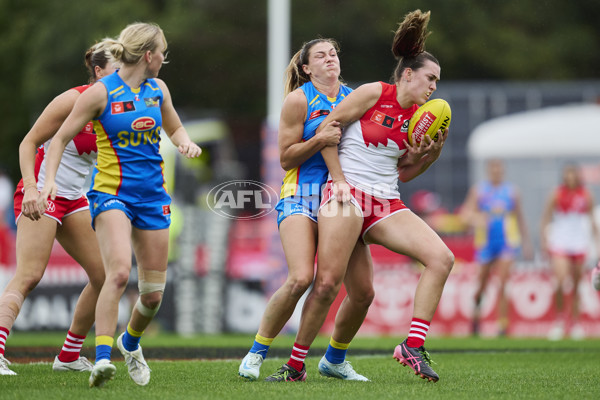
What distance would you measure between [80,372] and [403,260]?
783 cm

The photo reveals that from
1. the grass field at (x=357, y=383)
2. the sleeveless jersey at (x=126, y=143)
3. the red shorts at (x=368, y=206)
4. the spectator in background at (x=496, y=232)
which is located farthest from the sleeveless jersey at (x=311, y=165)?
the spectator in background at (x=496, y=232)

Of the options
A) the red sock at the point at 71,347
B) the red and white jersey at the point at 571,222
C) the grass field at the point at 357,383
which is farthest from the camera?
the red and white jersey at the point at 571,222

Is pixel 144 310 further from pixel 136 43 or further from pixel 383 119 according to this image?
pixel 383 119

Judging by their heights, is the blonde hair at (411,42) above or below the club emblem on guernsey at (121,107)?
above

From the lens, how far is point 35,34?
1125 inches

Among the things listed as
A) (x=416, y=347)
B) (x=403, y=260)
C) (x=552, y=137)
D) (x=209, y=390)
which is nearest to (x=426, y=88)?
(x=416, y=347)

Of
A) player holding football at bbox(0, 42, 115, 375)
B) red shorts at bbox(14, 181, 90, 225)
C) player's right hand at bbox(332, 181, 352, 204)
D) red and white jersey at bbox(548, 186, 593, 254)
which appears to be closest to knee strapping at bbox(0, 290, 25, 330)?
player holding football at bbox(0, 42, 115, 375)

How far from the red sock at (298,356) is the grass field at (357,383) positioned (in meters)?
0.15

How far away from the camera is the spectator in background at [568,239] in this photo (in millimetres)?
13312

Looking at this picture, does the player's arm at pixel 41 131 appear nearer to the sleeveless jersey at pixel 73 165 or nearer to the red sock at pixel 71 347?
the sleeveless jersey at pixel 73 165

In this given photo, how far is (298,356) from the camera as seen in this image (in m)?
6.54

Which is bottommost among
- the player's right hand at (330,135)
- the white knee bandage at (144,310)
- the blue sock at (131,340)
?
the blue sock at (131,340)

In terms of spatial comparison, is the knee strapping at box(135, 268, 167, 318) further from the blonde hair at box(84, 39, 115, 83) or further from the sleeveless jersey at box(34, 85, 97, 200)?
the blonde hair at box(84, 39, 115, 83)

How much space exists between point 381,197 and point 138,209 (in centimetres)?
156
